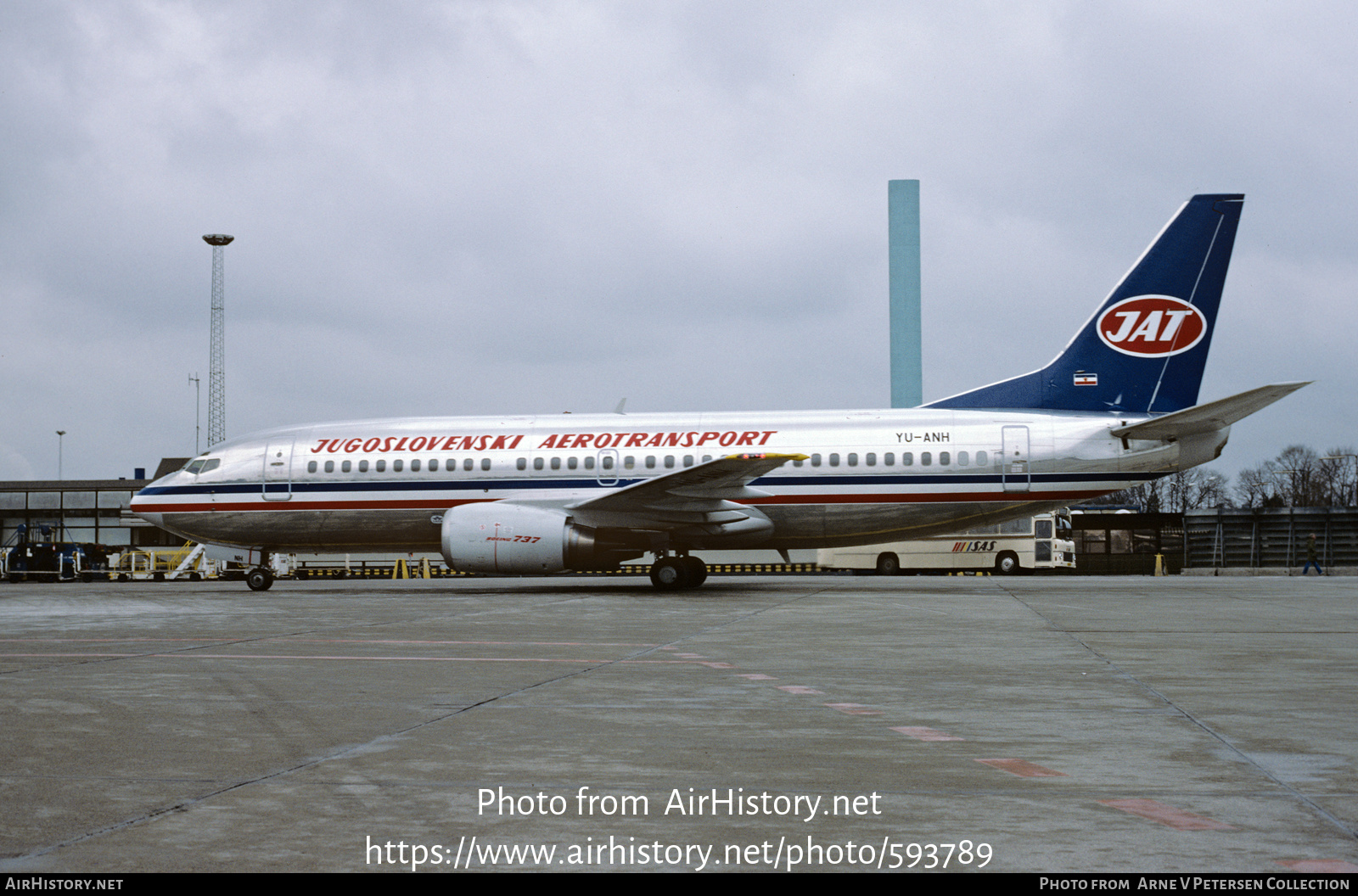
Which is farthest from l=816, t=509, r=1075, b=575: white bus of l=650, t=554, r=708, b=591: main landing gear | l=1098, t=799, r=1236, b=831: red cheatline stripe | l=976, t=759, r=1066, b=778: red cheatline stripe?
l=1098, t=799, r=1236, b=831: red cheatline stripe

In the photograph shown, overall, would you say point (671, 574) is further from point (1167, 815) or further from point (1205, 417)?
point (1167, 815)

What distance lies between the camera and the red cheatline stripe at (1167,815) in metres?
4.02

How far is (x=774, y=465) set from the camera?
66.7 ft

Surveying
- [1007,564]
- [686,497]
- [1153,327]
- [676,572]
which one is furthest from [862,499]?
[1007,564]

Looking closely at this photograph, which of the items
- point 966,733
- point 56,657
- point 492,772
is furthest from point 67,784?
point 56,657

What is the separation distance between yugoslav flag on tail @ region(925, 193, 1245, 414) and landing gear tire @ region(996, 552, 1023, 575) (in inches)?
614

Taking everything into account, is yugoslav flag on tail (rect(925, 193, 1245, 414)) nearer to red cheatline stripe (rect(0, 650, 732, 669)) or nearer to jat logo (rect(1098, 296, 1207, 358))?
jat logo (rect(1098, 296, 1207, 358))

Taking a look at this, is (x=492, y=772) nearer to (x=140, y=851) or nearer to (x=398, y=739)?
(x=398, y=739)

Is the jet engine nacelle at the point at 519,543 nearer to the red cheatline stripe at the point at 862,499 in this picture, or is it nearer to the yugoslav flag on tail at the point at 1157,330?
the red cheatline stripe at the point at 862,499

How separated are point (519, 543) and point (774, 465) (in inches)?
200

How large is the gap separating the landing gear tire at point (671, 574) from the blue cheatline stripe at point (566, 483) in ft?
→ 6.02

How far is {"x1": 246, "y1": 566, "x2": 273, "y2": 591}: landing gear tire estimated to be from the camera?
2452 centimetres

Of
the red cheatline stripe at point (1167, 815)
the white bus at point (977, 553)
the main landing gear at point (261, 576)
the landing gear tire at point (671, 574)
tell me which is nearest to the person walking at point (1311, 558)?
the white bus at point (977, 553)

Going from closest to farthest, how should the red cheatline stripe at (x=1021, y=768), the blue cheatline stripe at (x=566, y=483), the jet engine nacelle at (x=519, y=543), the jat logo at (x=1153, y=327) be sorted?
the red cheatline stripe at (x=1021, y=768)
the jet engine nacelle at (x=519, y=543)
the blue cheatline stripe at (x=566, y=483)
the jat logo at (x=1153, y=327)
